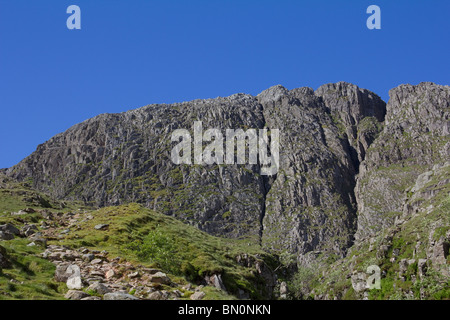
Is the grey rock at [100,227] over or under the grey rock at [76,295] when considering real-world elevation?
over

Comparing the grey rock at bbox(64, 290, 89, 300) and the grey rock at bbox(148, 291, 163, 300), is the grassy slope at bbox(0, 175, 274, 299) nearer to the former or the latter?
the grey rock at bbox(64, 290, 89, 300)

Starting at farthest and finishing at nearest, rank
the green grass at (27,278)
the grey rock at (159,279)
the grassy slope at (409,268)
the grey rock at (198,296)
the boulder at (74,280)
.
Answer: the grassy slope at (409,268)
the grey rock at (159,279)
the grey rock at (198,296)
the boulder at (74,280)
the green grass at (27,278)

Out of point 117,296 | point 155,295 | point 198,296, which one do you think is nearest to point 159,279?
point 155,295

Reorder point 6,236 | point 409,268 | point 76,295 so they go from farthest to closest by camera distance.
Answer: point 409,268, point 6,236, point 76,295

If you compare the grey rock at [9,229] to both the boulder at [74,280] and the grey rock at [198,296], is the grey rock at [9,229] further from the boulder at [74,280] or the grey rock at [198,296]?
the grey rock at [198,296]

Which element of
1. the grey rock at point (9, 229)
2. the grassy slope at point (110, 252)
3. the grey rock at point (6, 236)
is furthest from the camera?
the grey rock at point (9, 229)

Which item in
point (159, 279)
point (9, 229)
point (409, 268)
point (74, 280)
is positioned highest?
point (9, 229)

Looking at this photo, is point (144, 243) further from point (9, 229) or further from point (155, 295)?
point (155, 295)

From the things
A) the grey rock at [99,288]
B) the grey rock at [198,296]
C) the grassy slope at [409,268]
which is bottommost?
the grassy slope at [409,268]

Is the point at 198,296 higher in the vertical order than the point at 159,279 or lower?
lower

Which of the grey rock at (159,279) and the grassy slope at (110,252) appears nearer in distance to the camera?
the grassy slope at (110,252)

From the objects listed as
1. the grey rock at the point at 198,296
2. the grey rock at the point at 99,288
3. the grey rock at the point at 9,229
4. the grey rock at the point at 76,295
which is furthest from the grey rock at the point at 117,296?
the grey rock at the point at 9,229

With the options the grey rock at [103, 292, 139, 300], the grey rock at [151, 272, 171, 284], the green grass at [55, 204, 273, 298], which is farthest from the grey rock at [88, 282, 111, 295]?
the green grass at [55, 204, 273, 298]
